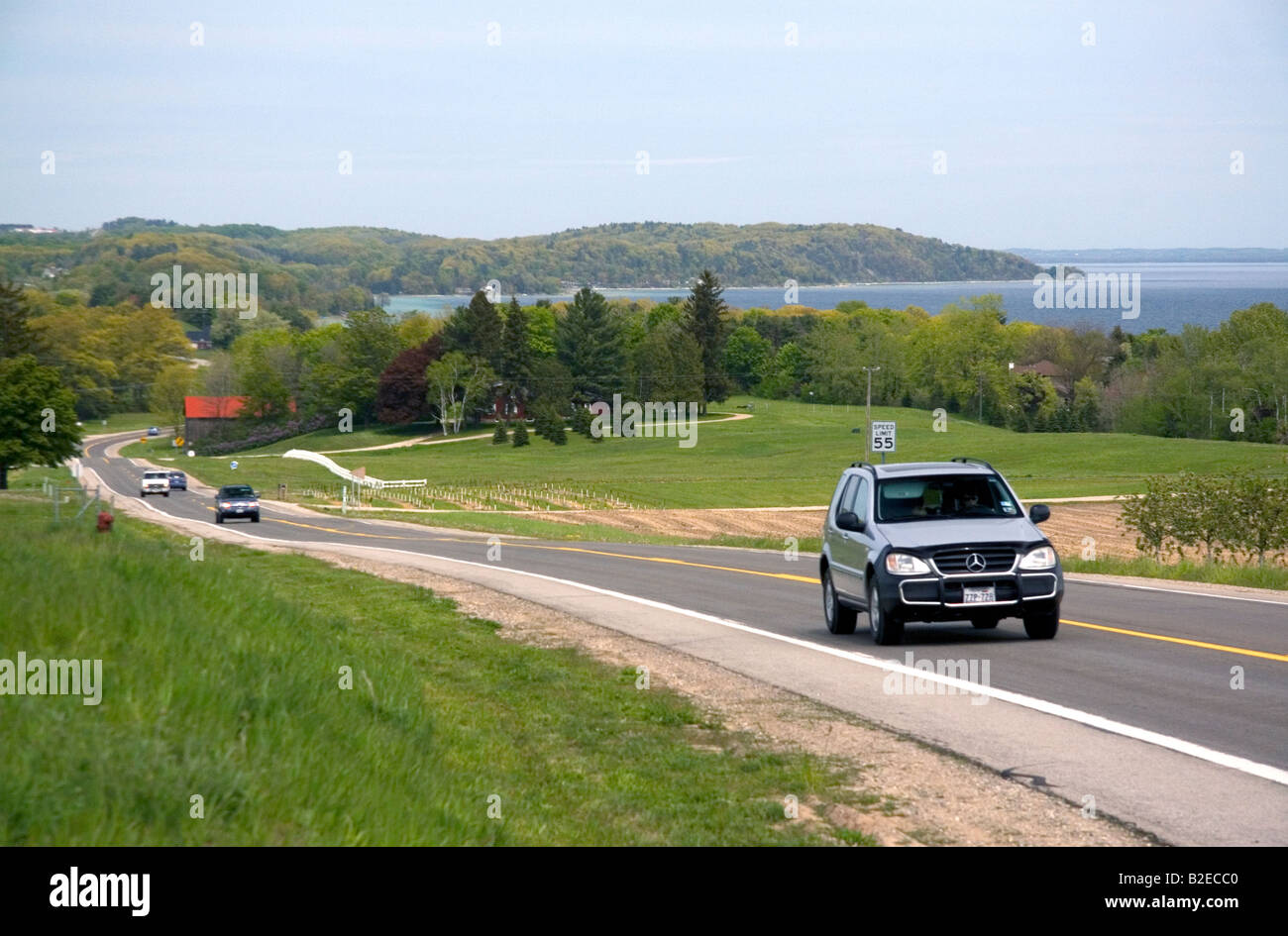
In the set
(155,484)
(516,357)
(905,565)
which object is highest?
(516,357)

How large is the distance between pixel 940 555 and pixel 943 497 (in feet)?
4.98

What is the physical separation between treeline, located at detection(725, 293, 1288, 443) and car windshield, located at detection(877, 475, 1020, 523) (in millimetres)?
113690

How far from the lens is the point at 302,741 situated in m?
7.75

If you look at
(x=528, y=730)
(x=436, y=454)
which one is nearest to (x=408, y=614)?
(x=528, y=730)

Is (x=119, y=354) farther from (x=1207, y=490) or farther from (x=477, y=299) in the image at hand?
(x=1207, y=490)

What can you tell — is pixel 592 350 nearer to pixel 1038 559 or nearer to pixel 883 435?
pixel 883 435

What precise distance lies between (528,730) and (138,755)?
15.8 feet

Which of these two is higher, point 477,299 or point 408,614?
point 477,299

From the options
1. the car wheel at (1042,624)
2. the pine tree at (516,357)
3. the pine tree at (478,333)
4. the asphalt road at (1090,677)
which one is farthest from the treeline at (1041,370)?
the car wheel at (1042,624)

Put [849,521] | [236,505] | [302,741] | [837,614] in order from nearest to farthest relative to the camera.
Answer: [302,741] < [849,521] < [837,614] < [236,505]

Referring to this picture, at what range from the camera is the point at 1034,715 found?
10938 mm

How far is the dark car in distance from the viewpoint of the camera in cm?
5506

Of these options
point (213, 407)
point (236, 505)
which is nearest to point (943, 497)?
point (236, 505)

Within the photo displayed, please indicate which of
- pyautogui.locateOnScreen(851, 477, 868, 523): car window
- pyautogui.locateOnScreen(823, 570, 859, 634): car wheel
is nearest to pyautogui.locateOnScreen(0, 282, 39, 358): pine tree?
pyautogui.locateOnScreen(823, 570, 859, 634): car wheel
